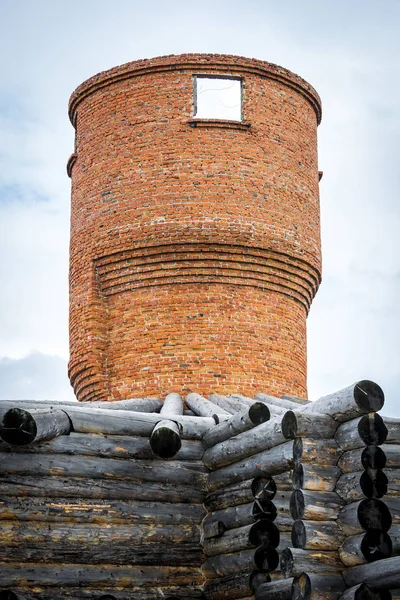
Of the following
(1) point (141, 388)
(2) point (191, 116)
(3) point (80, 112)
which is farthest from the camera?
(3) point (80, 112)

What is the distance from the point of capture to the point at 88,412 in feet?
37.2

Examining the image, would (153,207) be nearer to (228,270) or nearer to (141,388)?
(228,270)

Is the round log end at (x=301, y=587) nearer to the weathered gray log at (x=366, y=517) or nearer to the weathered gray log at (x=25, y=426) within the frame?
the weathered gray log at (x=366, y=517)

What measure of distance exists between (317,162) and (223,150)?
2255 mm

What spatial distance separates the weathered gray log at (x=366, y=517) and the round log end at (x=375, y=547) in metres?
0.10

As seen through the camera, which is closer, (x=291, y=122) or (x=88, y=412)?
(x=88, y=412)

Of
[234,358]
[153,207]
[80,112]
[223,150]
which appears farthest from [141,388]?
[80,112]

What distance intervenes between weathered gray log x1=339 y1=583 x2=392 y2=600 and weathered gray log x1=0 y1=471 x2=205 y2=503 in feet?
10.1

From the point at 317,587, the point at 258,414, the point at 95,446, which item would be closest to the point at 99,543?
the point at 95,446

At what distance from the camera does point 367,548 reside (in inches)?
364

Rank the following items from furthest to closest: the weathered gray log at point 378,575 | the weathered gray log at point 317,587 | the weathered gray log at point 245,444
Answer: the weathered gray log at point 245,444, the weathered gray log at point 317,587, the weathered gray log at point 378,575

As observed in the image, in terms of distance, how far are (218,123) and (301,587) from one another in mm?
8553

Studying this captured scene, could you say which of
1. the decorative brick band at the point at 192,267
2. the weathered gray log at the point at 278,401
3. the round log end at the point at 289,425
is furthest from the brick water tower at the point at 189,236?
the round log end at the point at 289,425

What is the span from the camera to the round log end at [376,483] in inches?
370
